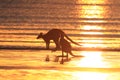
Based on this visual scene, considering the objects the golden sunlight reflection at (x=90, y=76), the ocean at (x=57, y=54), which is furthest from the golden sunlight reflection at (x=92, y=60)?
the golden sunlight reflection at (x=90, y=76)

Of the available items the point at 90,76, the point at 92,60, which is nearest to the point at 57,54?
the point at 92,60

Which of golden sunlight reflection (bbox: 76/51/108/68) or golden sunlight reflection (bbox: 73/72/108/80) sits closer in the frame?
golden sunlight reflection (bbox: 73/72/108/80)


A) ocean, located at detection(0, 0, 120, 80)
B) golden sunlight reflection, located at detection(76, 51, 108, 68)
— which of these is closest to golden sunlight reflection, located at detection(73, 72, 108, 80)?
ocean, located at detection(0, 0, 120, 80)

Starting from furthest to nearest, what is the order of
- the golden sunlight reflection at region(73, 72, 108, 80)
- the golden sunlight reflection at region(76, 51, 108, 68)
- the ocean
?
1. the golden sunlight reflection at region(76, 51, 108, 68)
2. the ocean
3. the golden sunlight reflection at region(73, 72, 108, 80)

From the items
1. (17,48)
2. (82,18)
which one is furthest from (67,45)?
(82,18)

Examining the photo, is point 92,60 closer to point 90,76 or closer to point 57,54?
point 57,54

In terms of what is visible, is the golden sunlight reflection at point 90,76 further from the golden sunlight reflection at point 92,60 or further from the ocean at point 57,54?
the golden sunlight reflection at point 92,60

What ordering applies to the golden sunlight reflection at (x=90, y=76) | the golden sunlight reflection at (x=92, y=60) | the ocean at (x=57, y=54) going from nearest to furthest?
the golden sunlight reflection at (x=90, y=76), the ocean at (x=57, y=54), the golden sunlight reflection at (x=92, y=60)

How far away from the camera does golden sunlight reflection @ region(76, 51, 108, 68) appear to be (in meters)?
17.4

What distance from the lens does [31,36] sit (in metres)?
27.6

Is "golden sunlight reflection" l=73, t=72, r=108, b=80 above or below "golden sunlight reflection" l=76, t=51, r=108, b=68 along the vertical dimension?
above

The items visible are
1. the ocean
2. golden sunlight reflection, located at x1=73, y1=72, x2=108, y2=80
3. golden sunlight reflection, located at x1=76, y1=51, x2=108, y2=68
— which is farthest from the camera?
golden sunlight reflection, located at x1=76, y1=51, x2=108, y2=68

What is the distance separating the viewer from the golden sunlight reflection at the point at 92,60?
17.4 metres

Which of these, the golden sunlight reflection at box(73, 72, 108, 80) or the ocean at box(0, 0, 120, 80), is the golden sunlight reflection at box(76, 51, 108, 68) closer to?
the ocean at box(0, 0, 120, 80)
